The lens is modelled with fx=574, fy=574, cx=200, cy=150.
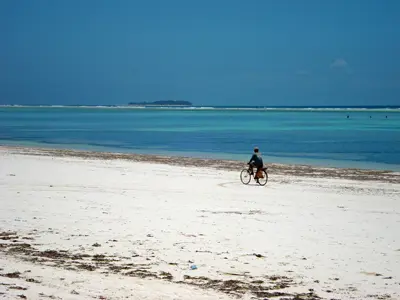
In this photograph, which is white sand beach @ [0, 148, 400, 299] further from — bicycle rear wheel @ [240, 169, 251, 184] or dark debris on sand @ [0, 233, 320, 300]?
bicycle rear wheel @ [240, 169, 251, 184]

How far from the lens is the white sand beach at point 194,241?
838 centimetres

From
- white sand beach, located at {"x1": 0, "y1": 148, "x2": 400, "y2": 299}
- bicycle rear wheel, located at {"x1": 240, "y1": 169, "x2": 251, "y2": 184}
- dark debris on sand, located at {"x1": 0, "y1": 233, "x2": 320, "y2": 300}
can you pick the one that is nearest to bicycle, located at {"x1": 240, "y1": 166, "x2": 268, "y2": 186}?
bicycle rear wheel, located at {"x1": 240, "y1": 169, "x2": 251, "y2": 184}

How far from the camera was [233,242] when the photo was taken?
11.5 meters

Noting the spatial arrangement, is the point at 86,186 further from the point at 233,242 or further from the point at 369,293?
the point at 369,293

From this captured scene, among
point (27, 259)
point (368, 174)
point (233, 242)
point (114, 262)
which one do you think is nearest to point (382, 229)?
point (233, 242)

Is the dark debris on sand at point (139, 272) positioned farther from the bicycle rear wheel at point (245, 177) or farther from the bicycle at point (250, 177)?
the bicycle rear wheel at point (245, 177)

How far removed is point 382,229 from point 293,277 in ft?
16.3

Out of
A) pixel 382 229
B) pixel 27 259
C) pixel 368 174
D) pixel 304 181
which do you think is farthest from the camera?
pixel 368 174

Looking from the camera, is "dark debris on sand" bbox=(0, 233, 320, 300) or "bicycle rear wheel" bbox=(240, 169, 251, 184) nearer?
"dark debris on sand" bbox=(0, 233, 320, 300)

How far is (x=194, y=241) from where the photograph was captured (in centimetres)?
1146

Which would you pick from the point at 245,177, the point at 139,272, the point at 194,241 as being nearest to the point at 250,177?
the point at 245,177

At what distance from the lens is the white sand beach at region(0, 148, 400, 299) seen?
8.38 m

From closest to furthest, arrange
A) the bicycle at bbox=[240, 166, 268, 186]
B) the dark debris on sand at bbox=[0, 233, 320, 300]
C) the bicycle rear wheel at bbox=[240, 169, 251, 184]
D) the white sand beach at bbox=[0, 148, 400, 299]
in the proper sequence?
the dark debris on sand at bbox=[0, 233, 320, 300] → the white sand beach at bbox=[0, 148, 400, 299] → the bicycle at bbox=[240, 166, 268, 186] → the bicycle rear wheel at bbox=[240, 169, 251, 184]

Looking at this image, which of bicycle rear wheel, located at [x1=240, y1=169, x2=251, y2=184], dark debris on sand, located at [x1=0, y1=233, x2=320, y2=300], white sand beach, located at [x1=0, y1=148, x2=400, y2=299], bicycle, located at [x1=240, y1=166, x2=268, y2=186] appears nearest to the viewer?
dark debris on sand, located at [x1=0, y1=233, x2=320, y2=300]
